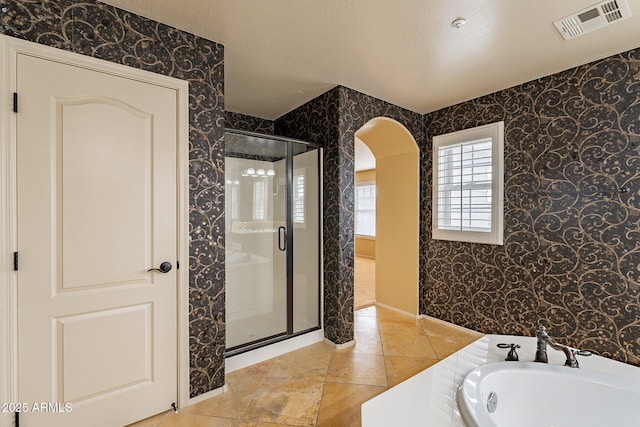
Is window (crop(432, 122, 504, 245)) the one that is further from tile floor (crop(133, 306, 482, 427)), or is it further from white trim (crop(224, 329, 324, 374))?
white trim (crop(224, 329, 324, 374))

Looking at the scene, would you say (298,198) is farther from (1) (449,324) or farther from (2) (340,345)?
(1) (449,324)

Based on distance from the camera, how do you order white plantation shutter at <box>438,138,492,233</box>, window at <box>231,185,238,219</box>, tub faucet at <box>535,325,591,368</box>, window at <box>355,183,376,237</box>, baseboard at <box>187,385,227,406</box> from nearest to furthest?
1. tub faucet at <box>535,325,591,368</box>
2. baseboard at <box>187,385,227,406</box>
3. window at <box>231,185,238,219</box>
4. white plantation shutter at <box>438,138,492,233</box>
5. window at <box>355,183,376,237</box>

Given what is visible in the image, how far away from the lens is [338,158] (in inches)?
110

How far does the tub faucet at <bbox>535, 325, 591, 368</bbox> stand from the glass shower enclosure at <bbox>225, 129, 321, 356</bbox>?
1.88 metres

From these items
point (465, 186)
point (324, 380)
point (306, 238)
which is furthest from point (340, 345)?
point (465, 186)

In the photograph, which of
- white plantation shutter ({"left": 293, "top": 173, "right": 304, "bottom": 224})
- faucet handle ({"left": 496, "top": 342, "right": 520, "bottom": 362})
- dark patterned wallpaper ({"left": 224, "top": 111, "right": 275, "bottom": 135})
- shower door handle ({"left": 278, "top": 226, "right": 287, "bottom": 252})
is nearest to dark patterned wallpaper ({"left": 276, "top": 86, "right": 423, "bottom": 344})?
white plantation shutter ({"left": 293, "top": 173, "right": 304, "bottom": 224})

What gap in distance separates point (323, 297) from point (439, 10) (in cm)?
255

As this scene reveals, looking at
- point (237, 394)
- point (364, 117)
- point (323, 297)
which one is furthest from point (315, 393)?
point (364, 117)

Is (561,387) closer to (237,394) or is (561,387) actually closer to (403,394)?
(403,394)

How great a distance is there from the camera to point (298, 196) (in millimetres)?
2879

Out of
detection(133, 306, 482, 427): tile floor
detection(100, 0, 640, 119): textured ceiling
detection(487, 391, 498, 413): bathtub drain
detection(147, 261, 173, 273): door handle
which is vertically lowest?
detection(133, 306, 482, 427): tile floor

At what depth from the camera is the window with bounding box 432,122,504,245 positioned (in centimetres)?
287

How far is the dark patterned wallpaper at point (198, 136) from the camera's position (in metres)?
1.71

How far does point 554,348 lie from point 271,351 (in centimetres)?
208
